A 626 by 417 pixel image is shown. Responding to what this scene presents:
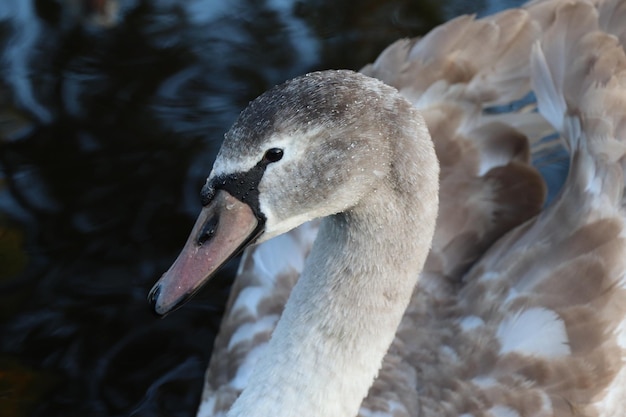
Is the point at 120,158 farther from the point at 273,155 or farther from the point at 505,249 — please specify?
the point at 273,155

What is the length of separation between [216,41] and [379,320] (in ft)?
11.3

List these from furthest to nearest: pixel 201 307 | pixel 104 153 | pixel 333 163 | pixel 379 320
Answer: pixel 104 153
pixel 201 307
pixel 379 320
pixel 333 163

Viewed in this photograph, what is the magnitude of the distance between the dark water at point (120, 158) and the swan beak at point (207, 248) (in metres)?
1.72

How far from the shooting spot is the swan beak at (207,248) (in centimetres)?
273

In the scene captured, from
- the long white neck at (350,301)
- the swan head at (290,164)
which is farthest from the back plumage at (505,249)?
the swan head at (290,164)

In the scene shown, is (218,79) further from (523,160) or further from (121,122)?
(523,160)

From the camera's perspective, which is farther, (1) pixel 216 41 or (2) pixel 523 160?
(1) pixel 216 41

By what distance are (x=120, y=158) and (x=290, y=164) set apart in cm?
290

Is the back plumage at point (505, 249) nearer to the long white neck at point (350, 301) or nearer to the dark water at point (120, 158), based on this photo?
the long white neck at point (350, 301)

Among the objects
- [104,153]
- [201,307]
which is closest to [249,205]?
[201,307]

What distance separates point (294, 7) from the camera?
21.0 feet

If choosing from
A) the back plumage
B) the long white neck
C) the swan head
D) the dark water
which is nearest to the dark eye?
the swan head

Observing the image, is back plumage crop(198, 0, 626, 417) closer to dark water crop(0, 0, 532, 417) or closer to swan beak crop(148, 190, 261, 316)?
dark water crop(0, 0, 532, 417)

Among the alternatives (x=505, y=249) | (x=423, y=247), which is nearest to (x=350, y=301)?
(x=423, y=247)
